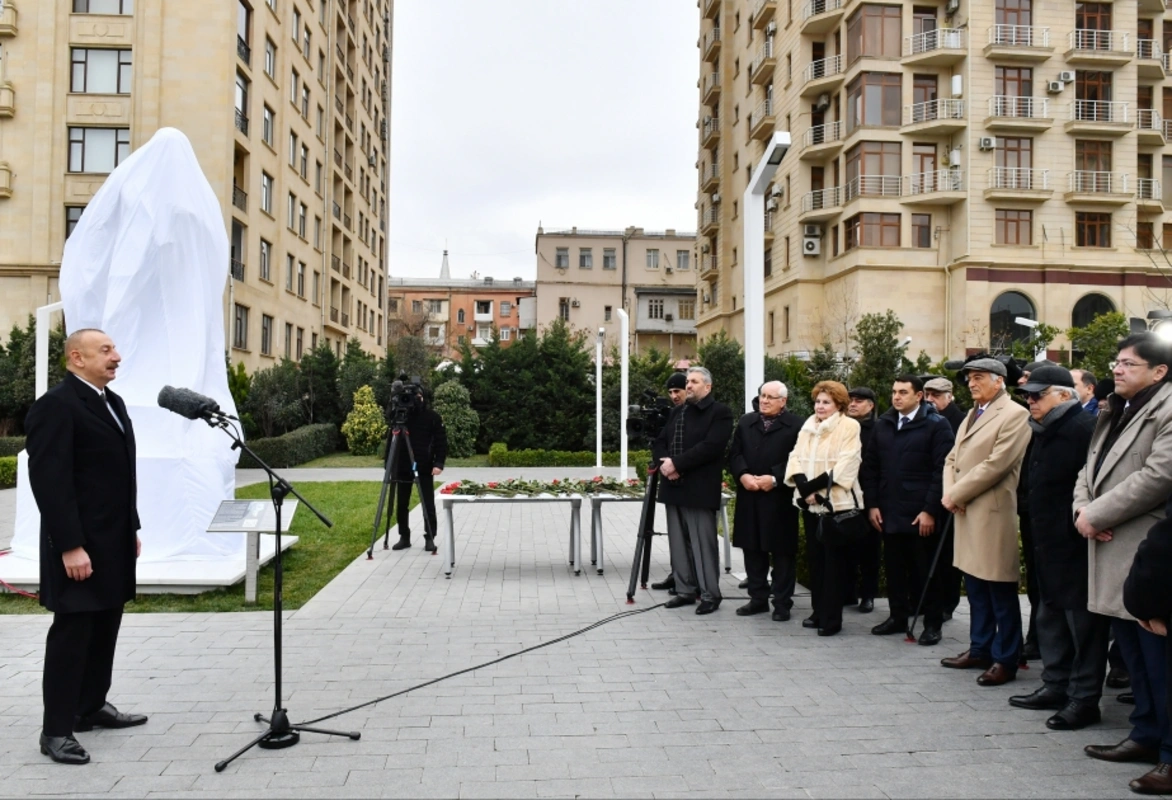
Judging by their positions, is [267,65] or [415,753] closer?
[415,753]

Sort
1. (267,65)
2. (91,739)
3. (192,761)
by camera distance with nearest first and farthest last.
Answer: (192,761)
(91,739)
(267,65)

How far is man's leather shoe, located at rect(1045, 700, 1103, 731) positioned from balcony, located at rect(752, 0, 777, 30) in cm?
4869

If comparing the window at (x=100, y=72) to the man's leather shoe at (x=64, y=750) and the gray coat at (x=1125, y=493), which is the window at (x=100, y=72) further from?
the gray coat at (x=1125, y=493)

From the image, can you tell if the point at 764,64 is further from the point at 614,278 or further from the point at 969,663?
the point at 969,663

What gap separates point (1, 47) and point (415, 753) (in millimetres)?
37120

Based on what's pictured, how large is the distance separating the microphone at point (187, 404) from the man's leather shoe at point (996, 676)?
502 centimetres

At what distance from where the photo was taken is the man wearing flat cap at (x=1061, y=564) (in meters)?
5.00

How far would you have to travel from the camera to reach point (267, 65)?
36.0 metres

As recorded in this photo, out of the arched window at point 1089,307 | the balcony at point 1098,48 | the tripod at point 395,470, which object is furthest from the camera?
the arched window at point 1089,307

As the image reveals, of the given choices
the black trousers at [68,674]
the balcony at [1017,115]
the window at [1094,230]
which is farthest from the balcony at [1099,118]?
the black trousers at [68,674]

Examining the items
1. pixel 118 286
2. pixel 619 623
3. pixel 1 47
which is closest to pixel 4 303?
pixel 1 47

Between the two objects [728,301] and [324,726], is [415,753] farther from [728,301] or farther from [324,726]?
[728,301]

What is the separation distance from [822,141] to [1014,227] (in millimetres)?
9955

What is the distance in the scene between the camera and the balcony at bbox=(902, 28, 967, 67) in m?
39.9
